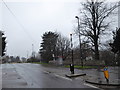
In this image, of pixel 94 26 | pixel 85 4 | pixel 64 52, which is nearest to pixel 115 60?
pixel 94 26

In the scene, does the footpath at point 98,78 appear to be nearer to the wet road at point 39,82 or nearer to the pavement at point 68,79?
the pavement at point 68,79

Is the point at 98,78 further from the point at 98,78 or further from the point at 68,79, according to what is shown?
the point at 68,79

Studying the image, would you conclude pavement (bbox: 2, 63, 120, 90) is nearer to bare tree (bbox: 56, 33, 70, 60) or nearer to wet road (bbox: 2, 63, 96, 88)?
wet road (bbox: 2, 63, 96, 88)

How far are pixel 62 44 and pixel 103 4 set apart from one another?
2829 centimetres

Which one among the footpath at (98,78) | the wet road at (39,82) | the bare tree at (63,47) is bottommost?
the wet road at (39,82)

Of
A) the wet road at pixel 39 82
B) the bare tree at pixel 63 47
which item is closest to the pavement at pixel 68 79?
the wet road at pixel 39 82

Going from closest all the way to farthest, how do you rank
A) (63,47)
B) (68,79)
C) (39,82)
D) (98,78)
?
1. (39,82)
2. (98,78)
3. (68,79)
4. (63,47)

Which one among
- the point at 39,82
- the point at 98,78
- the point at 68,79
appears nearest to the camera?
the point at 39,82

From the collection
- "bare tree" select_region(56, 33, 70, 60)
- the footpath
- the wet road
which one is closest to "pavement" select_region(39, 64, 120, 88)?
the footpath

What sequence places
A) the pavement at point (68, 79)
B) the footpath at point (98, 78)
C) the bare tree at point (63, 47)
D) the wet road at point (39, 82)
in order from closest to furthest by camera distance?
the footpath at point (98, 78) → the wet road at point (39, 82) → the pavement at point (68, 79) → the bare tree at point (63, 47)

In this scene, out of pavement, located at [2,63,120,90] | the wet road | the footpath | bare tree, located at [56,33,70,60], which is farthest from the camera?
bare tree, located at [56,33,70,60]

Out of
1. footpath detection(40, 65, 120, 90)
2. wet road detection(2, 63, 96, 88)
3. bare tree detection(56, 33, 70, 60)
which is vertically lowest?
wet road detection(2, 63, 96, 88)

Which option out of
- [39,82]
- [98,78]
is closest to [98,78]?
[98,78]

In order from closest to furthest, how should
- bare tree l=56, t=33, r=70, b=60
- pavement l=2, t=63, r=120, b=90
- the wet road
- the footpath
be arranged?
the footpath → the wet road → pavement l=2, t=63, r=120, b=90 → bare tree l=56, t=33, r=70, b=60
